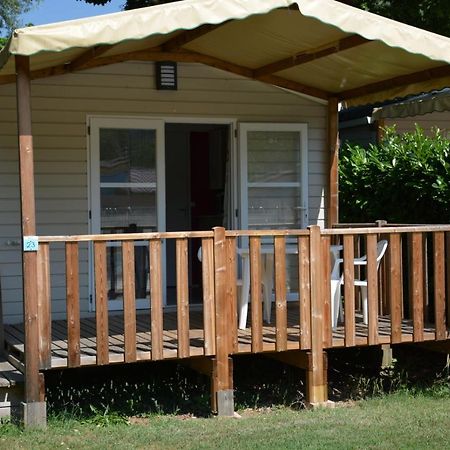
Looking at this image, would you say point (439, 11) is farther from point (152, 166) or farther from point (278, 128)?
point (152, 166)

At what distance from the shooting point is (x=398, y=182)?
917 centimetres

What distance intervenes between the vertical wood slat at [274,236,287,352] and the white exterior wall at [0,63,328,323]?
2461mm

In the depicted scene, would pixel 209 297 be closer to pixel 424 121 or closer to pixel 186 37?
pixel 186 37

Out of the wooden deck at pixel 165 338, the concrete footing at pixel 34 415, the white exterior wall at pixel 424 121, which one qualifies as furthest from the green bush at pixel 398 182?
the concrete footing at pixel 34 415

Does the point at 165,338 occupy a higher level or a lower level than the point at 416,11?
lower

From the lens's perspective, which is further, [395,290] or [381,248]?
[381,248]

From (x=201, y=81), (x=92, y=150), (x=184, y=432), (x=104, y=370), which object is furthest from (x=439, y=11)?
(x=184, y=432)

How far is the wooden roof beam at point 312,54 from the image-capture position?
23.8 ft

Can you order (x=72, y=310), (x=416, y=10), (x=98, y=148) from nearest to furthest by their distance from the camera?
1. (x=72, y=310)
2. (x=98, y=148)
3. (x=416, y=10)

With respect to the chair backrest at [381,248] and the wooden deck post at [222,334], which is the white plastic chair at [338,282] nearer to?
the chair backrest at [381,248]

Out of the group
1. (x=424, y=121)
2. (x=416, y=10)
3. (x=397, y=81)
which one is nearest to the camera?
(x=397, y=81)

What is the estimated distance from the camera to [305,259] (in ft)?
23.1

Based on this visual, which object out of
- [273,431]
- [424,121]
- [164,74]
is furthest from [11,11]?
[273,431]

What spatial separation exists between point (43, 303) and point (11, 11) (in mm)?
30090
